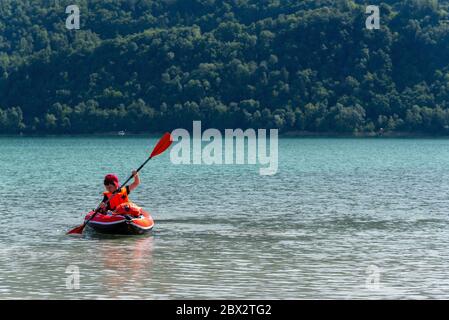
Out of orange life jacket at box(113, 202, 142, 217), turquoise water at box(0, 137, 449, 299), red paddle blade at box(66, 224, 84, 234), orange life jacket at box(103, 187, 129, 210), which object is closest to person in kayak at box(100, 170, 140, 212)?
orange life jacket at box(103, 187, 129, 210)

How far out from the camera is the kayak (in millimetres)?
33625

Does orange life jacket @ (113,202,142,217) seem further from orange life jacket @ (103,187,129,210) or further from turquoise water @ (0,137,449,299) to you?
turquoise water @ (0,137,449,299)

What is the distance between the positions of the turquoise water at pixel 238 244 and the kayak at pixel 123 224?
1.22 feet

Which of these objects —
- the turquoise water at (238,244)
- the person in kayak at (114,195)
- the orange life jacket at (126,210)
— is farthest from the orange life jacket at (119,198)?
the turquoise water at (238,244)

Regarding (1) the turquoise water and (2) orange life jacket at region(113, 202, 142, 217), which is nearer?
(1) the turquoise water

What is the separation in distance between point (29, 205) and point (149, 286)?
2295 centimetres

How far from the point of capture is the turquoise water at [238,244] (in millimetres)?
24578

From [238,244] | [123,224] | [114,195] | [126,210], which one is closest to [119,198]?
[114,195]

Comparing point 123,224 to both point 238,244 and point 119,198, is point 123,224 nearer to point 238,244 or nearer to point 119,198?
point 119,198

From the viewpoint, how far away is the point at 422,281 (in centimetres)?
2536

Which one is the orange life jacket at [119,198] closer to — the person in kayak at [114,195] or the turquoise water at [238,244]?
the person in kayak at [114,195]

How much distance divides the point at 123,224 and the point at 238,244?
12.9ft

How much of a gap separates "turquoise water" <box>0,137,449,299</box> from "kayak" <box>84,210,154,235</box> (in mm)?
373
